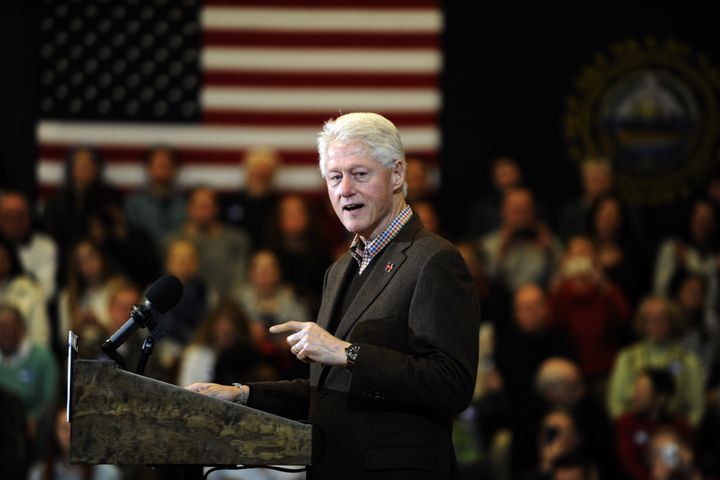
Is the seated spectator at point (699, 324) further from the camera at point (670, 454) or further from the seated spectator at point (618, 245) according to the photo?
the camera at point (670, 454)

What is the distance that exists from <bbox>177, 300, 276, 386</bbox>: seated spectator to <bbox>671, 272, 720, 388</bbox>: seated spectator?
8.84 feet

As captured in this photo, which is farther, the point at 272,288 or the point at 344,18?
the point at 344,18

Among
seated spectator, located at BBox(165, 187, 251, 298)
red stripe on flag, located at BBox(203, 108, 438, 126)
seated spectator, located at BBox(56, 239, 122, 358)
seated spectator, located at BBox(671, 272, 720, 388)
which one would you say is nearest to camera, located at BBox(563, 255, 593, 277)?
seated spectator, located at BBox(671, 272, 720, 388)

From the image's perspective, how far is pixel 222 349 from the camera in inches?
306

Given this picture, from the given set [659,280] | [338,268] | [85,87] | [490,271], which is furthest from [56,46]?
[338,268]

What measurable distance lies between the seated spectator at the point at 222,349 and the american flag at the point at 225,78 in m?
2.60

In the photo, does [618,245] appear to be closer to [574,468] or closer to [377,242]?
[574,468]

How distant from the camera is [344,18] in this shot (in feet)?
34.9

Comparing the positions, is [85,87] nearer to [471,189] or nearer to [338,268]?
A: [471,189]

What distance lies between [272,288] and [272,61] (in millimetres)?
2628

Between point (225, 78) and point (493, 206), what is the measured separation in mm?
2362

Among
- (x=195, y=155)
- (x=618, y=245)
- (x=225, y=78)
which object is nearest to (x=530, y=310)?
(x=618, y=245)

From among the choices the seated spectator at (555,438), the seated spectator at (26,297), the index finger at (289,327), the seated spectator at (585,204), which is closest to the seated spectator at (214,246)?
the seated spectator at (26,297)

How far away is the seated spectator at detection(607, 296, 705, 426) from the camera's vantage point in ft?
26.5
